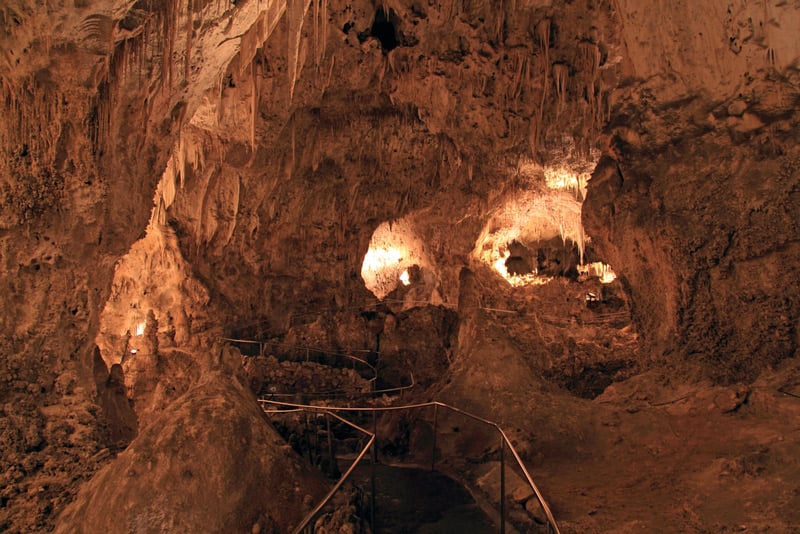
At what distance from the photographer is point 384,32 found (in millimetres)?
11781

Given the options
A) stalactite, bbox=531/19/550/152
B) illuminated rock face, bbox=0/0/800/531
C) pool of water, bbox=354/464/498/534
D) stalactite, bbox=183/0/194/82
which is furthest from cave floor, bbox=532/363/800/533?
stalactite, bbox=531/19/550/152

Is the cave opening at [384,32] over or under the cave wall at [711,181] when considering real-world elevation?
over

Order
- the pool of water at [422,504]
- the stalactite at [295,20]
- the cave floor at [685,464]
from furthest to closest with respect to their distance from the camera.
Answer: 1. the stalactite at [295,20]
2. the pool of water at [422,504]
3. the cave floor at [685,464]

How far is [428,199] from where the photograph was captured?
52.3ft

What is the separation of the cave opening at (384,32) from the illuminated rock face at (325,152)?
11 cm

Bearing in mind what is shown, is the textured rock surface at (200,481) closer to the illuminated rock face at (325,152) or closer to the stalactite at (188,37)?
the illuminated rock face at (325,152)

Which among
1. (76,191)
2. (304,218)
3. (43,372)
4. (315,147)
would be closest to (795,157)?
(76,191)

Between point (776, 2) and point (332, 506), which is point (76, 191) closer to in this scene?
point (332, 506)

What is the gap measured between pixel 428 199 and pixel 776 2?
10671 mm

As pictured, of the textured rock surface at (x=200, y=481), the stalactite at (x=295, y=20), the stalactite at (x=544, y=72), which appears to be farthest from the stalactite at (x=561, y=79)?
the textured rock surface at (x=200, y=481)

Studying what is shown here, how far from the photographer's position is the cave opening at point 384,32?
37.3 feet

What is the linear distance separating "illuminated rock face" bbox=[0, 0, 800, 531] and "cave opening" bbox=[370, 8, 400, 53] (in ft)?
0.36

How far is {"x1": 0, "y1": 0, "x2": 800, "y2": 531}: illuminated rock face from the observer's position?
468cm

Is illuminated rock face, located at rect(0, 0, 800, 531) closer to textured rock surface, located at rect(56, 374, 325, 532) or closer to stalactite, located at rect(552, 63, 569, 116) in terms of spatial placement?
stalactite, located at rect(552, 63, 569, 116)
